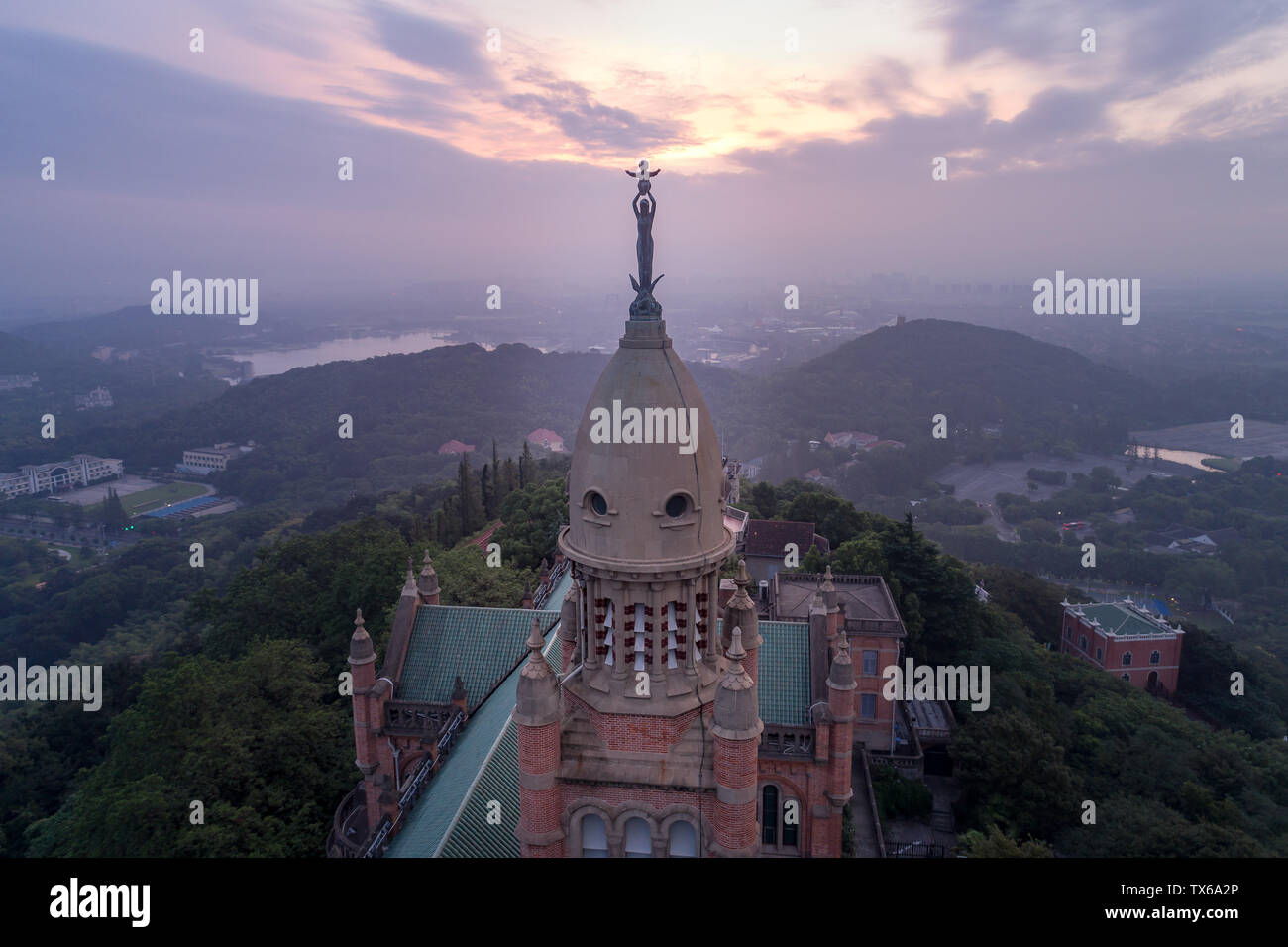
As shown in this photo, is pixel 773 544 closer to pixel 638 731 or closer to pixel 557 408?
pixel 638 731

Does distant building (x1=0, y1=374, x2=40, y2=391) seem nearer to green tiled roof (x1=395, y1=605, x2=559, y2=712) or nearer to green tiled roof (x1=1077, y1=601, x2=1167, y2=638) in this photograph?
green tiled roof (x1=395, y1=605, x2=559, y2=712)

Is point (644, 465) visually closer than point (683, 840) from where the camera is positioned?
Yes

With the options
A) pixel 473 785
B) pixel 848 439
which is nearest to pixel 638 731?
pixel 473 785

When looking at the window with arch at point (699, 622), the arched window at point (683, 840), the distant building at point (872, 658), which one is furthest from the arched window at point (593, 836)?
the distant building at point (872, 658)

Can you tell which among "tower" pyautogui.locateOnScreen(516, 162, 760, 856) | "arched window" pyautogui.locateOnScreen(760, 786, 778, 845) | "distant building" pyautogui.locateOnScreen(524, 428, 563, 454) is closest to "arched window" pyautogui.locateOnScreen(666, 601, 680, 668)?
"tower" pyautogui.locateOnScreen(516, 162, 760, 856)

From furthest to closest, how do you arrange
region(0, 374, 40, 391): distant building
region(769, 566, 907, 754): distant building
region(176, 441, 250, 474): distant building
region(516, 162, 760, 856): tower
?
region(0, 374, 40, 391): distant building
region(176, 441, 250, 474): distant building
region(769, 566, 907, 754): distant building
region(516, 162, 760, 856): tower
